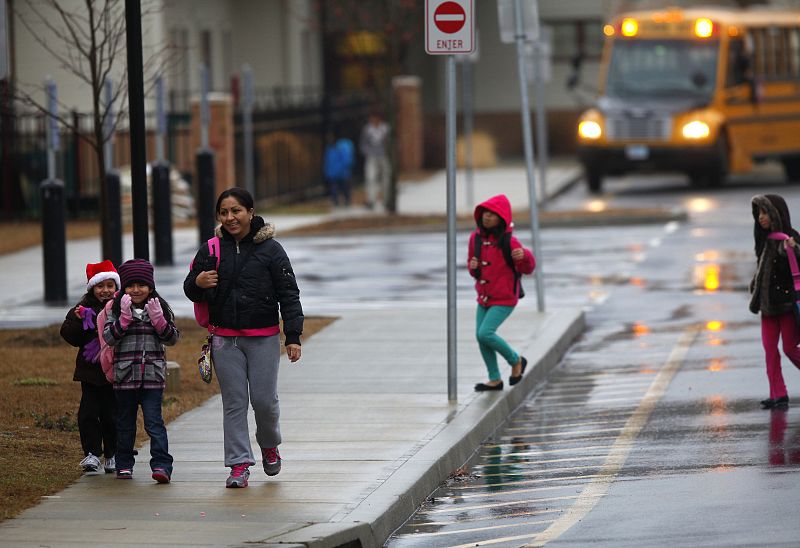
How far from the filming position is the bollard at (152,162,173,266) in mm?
21406

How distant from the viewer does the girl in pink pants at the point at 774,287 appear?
11.5m

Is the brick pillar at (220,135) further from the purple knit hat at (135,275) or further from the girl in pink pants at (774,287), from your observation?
the purple knit hat at (135,275)

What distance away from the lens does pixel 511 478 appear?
387 inches

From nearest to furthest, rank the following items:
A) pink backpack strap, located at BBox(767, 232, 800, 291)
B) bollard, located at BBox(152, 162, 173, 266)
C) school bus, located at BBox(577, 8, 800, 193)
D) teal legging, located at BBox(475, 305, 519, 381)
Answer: pink backpack strap, located at BBox(767, 232, 800, 291) < teal legging, located at BBox(475, 305, 519, 381) < bollard, located at BBox(152, 162, 173, 266) < school bus, located at BBox(577, 8, 800, 193)

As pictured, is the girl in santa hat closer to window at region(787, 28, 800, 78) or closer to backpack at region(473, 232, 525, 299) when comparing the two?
backpack at region(473, 232, 525, 299)

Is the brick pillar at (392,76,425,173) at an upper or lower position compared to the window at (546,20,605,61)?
lower

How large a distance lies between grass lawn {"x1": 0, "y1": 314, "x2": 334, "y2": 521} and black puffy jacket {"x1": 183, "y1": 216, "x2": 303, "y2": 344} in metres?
1.23

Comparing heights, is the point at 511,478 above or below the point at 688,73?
below

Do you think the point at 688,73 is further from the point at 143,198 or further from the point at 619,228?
the point at 143,198

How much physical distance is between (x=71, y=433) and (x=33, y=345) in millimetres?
4201

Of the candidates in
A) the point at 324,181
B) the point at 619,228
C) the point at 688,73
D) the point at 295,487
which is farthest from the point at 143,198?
the point at 324,181

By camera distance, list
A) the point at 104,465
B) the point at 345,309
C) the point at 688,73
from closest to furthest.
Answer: the point at 104,465 < the point at 345,309 < the point at 688,73

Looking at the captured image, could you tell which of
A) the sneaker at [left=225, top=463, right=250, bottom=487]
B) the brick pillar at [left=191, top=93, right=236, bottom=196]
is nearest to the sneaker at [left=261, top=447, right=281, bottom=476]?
the sneaker at [left=225, top=463, right=250, bottom=487]

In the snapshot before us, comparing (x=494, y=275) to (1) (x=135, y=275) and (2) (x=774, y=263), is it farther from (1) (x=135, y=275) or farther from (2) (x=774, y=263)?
(1) (x=135, y=275)
